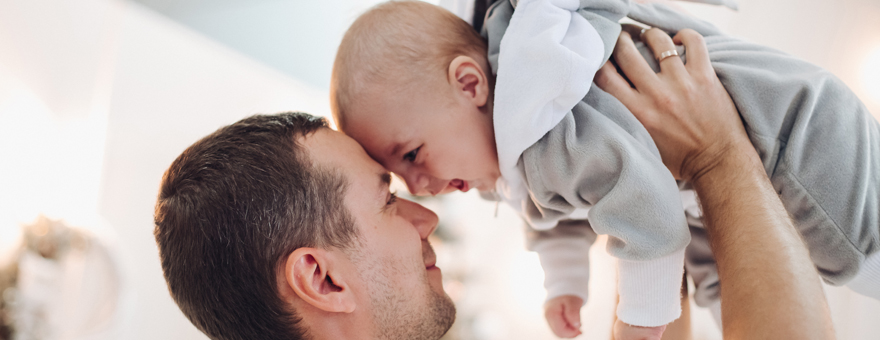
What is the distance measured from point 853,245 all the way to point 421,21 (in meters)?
0.96

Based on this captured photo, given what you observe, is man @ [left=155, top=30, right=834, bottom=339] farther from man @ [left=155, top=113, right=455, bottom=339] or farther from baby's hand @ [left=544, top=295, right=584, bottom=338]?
baby's hand @ [left=544, top=295, right=584, bottom=338]

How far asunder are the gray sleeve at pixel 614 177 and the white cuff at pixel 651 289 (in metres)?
0.05

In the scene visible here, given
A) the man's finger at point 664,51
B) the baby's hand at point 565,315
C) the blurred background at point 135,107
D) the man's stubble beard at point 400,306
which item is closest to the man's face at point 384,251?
the man's stubble beard at point 400,306

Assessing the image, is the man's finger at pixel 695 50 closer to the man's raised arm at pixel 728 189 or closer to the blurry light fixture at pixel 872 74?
the man's raised arm at pixel 728 189

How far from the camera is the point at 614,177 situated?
85 centimetres

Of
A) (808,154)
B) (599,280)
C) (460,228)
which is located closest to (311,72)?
(460,228)

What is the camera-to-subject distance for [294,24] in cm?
244

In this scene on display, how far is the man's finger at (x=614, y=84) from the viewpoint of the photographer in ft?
3.09

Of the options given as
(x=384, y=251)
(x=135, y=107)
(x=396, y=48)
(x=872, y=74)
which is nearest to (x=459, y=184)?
(x=384, y=251)

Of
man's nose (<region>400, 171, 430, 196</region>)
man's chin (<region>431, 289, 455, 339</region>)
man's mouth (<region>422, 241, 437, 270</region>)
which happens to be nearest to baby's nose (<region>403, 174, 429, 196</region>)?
man's nose (<region>400, 171, 430, 196</region>)

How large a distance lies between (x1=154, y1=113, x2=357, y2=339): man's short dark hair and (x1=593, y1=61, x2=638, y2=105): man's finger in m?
0.59

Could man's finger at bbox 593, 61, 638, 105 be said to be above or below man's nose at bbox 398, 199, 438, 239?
above

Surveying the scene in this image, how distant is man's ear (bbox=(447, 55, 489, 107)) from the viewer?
981mm

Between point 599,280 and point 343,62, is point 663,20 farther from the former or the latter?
point 599,280
